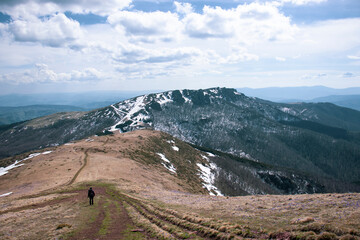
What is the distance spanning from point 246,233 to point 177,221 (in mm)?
8352

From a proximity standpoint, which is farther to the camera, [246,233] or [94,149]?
[94,149]

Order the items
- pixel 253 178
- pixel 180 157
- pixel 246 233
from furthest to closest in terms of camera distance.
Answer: pixel 253 178 < pixel 180 157 < pixel 246 233

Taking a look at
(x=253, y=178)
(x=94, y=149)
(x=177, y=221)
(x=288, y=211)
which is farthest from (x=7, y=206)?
(x=253, y=178)

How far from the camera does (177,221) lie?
22547mm

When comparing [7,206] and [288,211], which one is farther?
[7,206]

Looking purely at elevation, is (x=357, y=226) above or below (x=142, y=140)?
above

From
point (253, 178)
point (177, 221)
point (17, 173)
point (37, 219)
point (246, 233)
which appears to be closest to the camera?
point (246, 233)

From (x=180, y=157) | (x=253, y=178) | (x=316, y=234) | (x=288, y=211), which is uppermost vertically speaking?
(x=316, y=234)

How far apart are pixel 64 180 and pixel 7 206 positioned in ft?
72.3

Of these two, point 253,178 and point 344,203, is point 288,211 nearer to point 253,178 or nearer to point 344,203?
point 344,203

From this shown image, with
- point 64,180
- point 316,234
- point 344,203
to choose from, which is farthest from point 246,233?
point 64,180

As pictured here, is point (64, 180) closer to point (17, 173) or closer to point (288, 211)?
point (17, 173)

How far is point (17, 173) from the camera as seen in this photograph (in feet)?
219

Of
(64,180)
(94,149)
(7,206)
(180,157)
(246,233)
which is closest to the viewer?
(246,233)
